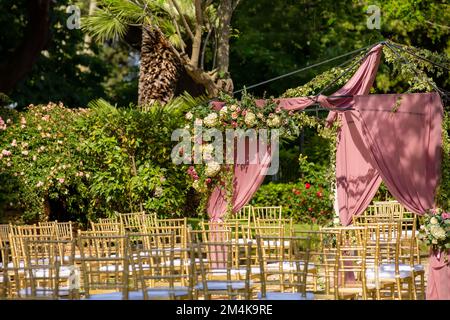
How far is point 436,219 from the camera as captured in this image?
10000 mm

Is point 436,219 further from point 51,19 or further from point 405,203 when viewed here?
point 51,19

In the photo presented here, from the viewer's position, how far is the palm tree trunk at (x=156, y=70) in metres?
17.9

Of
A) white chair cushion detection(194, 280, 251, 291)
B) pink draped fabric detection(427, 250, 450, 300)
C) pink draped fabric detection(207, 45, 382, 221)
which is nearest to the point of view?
white chair cushion detection(194, 280, 251, 291)

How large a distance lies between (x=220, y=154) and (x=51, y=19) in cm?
1171

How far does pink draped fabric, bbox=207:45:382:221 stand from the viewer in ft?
38.9

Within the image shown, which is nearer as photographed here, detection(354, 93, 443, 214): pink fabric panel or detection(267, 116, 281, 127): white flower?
detection(354, 93, 443, 214): pink fabric panel

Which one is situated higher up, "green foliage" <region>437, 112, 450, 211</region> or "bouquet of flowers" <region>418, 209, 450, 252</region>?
"green foliage" <region>437, 112, 450, 211</region>

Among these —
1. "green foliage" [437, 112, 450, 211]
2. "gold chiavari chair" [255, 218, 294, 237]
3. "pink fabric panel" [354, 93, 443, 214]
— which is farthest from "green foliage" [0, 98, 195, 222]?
"green foliage" [437, 112, 450, 211]

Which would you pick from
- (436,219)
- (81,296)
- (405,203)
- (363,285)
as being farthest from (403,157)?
(81,296)

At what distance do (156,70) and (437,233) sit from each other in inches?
355

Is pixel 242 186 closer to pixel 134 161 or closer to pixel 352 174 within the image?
pixel 352 174

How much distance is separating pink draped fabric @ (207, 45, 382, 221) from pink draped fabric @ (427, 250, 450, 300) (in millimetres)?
2355

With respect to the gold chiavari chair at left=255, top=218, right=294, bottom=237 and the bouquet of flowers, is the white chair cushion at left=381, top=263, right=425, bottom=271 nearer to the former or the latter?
the bouquet of flowers
